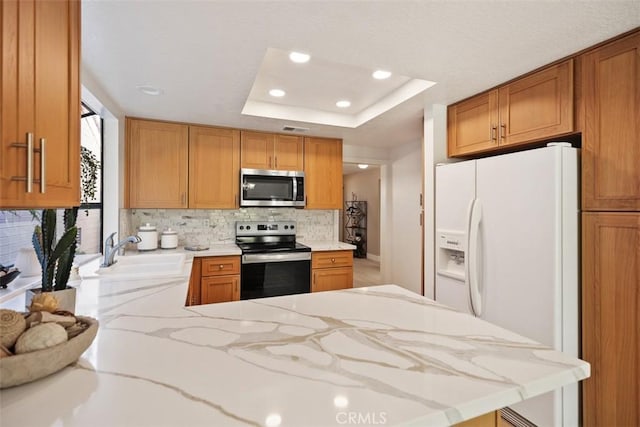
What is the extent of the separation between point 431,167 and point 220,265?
2.19 meters

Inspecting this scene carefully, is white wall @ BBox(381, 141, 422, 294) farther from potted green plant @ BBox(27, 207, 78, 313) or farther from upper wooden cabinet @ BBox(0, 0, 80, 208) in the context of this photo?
upper wooden cabinet @ BBox(0, 0, 80, 208)

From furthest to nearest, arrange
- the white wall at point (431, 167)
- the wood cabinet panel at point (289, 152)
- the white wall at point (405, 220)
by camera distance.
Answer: the white wall at point (405, 220)
the wood cabinet panel at point (289, 152)
the white wall at point (431, 167)

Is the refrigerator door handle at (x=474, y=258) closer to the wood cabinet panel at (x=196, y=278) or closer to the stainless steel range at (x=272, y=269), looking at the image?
the stainless steel range at (x=272, y=269)

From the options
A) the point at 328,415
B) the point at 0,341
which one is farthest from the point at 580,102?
the point at 0,341

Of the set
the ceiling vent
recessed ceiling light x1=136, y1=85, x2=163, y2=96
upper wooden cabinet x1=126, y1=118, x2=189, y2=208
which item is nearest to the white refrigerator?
the ceiling vent

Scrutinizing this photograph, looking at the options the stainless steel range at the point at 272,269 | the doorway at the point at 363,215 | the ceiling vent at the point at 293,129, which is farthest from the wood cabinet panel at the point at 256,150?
the doorway at the point at 363,215

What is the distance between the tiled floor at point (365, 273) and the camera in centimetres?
559

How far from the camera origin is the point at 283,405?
0.63m

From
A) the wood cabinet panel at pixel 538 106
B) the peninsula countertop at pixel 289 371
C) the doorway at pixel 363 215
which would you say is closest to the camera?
the peninsula countertop at pixel 289 371

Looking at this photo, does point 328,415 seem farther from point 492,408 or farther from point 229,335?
point 229,335

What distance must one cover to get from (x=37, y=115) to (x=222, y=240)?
294cm

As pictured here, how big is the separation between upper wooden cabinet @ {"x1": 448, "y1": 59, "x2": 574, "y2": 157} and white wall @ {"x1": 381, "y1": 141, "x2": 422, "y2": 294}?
1504mm

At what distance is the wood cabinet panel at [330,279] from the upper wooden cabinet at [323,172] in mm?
793

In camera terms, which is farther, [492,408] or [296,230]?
[296,230]
